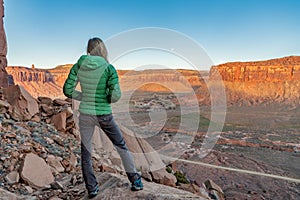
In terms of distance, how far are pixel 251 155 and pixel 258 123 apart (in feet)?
85.3

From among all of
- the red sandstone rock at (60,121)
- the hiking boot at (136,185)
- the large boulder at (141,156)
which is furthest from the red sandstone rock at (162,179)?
the hiking boot at (136,185)

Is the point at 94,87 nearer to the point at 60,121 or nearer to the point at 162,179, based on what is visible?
the point at 60,121

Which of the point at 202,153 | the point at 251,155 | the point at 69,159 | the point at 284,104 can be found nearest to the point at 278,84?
the point at 284,104

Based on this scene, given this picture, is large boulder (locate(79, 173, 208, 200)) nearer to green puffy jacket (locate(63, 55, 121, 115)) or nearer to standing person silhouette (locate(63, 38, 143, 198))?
standing person silhouette (locate(63, 38, 143, 198))

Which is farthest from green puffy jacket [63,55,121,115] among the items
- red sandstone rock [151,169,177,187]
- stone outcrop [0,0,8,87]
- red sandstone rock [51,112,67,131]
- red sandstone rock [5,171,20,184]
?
stone outcrop [0,0,8,87]

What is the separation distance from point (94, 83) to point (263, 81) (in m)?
76.8

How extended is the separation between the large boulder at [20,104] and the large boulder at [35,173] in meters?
2.22

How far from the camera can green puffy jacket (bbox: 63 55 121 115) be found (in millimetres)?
2154

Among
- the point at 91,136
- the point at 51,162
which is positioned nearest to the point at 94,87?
the point at 91,136

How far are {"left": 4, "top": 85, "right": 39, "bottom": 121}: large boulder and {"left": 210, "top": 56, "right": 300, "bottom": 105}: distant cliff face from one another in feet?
219

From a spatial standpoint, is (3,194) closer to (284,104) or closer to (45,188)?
(45,188)

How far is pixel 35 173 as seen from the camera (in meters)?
3.35

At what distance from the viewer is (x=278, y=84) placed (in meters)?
69.9

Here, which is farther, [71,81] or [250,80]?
[250,80]
